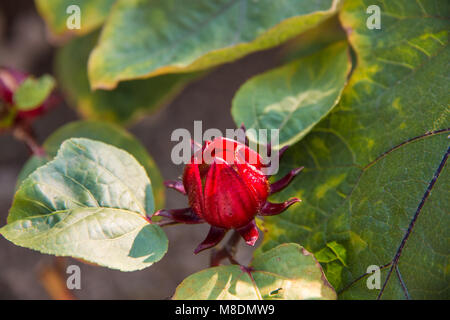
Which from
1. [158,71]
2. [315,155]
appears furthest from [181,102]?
[315,155]

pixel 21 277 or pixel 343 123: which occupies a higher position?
pixel 343 123

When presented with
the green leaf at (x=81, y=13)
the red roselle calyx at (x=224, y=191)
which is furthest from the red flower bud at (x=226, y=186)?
the green leaf at (x=81, y=13)

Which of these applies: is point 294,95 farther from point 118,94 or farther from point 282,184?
point 118,94

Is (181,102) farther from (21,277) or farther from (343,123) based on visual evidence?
(343,123)

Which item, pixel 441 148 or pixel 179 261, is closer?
pixel 441 148

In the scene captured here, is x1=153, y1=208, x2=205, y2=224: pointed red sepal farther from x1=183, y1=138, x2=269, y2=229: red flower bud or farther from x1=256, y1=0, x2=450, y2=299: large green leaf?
x1=256, y1=0, x2=450, y2=299: large green leaf

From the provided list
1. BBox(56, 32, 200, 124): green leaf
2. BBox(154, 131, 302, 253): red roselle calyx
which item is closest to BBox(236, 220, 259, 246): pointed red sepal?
BBox(154, 131, 302, 253): red roselle calyx
